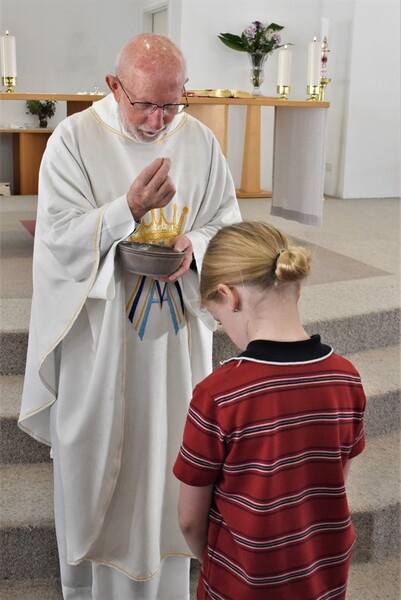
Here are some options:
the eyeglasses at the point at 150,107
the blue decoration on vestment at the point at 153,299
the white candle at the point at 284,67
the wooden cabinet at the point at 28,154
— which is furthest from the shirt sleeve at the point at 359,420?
the wooden cabinet at the point at 28,154

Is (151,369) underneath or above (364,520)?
above

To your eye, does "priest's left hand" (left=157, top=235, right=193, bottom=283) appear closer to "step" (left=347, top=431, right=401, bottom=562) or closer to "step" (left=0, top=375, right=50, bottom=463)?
"step" (left=0, top=375, right=50, bottom=463)

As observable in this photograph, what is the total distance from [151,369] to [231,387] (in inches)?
35.7

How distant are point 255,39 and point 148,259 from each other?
21.1 ft

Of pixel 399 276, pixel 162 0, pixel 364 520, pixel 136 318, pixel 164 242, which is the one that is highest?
pixel 162 0

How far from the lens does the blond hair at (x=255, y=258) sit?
1497mm

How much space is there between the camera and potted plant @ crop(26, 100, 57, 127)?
9672 millimetres

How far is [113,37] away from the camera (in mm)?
10039

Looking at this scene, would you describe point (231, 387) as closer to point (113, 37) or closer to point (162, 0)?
point (162, 0)

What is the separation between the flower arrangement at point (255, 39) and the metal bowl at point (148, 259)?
626 centimetres

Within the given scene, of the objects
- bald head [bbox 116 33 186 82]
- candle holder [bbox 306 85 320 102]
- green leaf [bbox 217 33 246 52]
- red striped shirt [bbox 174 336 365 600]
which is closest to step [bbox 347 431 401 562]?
red striped shirt [bbox 174 336 365 600]

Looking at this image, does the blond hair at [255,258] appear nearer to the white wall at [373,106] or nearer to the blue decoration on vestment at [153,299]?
the blue decoration on vestment at [153,299]

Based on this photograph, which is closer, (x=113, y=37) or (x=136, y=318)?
(x=136, y=318)

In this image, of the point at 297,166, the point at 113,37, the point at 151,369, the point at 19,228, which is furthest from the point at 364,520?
the point at 113,37
